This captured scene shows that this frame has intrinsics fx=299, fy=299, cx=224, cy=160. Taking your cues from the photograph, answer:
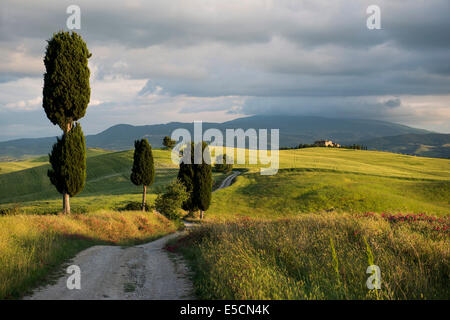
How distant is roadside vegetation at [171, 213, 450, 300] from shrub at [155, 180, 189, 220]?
28.3m

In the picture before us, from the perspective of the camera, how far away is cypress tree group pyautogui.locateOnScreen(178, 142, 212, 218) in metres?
43.5

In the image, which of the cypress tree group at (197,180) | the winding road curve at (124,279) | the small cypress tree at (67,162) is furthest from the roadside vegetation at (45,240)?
the cypress tree group at (197,180)

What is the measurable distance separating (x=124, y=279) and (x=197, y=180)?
33.3 meters

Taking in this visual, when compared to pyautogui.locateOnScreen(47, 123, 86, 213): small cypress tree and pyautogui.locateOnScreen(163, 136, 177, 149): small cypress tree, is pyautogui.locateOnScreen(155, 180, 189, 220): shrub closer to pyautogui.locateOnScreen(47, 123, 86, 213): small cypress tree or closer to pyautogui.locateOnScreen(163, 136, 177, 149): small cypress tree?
pyautogui.locateOnScreen(47, 123, 86, 213): small cypress tree

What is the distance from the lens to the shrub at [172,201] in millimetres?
39938

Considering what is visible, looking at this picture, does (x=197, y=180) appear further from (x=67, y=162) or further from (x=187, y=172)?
(x=67, y=162)

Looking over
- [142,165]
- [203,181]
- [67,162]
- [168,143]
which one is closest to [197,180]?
[203,181]

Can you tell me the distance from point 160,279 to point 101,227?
14.5 meters

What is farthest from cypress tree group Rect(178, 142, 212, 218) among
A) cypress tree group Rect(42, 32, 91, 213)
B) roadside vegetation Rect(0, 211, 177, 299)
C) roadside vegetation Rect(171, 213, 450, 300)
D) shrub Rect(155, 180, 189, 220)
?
roadside vegetation Rect(171, 213, 450, 300)

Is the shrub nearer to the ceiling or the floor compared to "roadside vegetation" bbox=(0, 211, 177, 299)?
nearer to the floor

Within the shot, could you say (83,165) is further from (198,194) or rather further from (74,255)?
(198,194)

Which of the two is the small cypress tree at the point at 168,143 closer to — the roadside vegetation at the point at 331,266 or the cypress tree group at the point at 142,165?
the cypress tree group at the point at 142,165

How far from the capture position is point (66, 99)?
25.0 meters

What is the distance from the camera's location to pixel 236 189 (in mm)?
60750
